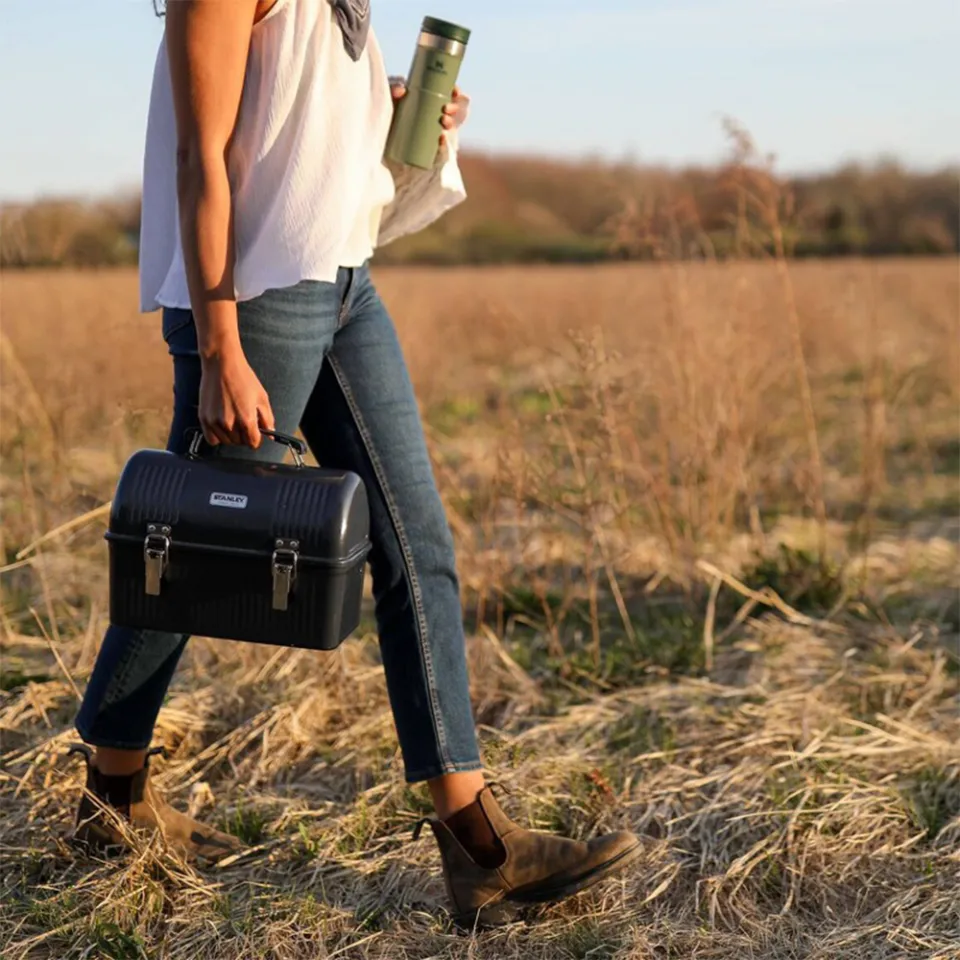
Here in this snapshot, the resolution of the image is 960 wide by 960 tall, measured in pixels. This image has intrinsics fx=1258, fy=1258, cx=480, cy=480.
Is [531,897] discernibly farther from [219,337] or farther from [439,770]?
[219,337]

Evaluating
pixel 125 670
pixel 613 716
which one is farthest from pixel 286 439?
pixel 613 716

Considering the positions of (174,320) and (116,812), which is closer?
(174,320)

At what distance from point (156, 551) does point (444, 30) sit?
96 cm

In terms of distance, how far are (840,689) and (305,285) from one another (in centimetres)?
178

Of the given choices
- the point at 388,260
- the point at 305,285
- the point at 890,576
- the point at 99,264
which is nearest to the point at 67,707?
the point at 305,285

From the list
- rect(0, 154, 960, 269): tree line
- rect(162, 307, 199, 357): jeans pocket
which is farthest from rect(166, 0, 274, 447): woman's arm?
rect(0, 154, 960, 269): tree line

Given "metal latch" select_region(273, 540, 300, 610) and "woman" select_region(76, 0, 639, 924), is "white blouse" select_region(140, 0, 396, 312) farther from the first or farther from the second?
"metal latch" select_region(273, 540, 300, 610)

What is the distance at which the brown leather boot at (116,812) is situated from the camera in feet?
7.33

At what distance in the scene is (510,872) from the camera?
208 centimetres

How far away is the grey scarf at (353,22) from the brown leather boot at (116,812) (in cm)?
127

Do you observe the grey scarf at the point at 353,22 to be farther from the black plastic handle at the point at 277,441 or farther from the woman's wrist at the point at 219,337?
the black plastic handle at the point at 277,441

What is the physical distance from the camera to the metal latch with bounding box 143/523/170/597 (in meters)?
1.88

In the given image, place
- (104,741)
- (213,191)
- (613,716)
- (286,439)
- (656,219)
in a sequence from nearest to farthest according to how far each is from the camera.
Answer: (213,191) < (286,439) < (104,741) < (613,716) < (656,219)

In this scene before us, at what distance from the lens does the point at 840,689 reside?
3.03 meters
